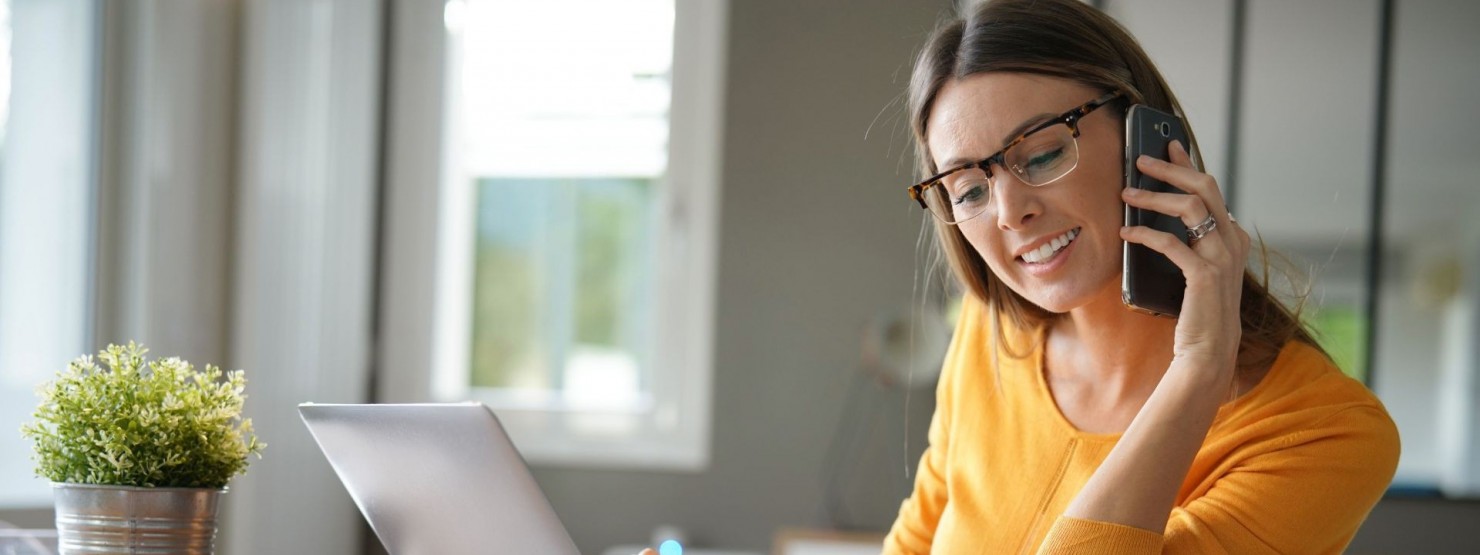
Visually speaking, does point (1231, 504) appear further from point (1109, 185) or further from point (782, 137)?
point (782, 137)

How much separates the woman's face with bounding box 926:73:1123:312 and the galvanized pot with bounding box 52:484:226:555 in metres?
0.78

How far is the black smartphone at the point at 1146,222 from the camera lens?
120 cm

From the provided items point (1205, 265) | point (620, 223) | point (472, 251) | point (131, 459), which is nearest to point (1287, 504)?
point (1205, 265)

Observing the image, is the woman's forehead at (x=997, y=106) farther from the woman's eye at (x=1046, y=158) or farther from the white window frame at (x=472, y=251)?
the white window frame at (x=472, y=251)

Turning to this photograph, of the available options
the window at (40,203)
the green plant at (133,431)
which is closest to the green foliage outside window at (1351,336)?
the green plant at (133,431)

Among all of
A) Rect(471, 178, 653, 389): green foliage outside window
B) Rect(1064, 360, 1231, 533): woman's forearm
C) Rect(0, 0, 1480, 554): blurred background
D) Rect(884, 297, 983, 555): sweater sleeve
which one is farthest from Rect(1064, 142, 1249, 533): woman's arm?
Rect(471, 178, 653, 389): green foliage outside window

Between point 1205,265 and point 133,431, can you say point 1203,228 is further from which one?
point 133,431

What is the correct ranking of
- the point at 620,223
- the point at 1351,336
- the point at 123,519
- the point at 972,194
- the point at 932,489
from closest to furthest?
1. the point at 123,519
2. the point at 972,194
3. the point at 932,489
4. the point at 1351,336
5. the point at 620,223

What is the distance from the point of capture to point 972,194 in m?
1.31

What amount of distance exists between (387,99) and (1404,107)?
8.32 feet

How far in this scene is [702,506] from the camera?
330 cm

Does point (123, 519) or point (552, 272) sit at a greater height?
point (552, 272)

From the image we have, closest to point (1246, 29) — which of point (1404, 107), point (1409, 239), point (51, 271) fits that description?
point (1404, 107)

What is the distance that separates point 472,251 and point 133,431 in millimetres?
Answer: 2516
